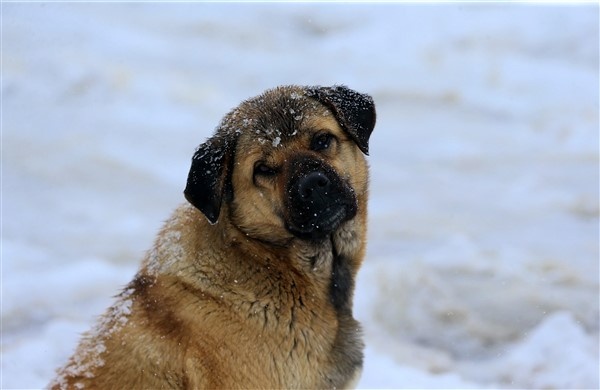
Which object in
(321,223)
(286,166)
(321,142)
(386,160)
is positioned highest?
(386,160)

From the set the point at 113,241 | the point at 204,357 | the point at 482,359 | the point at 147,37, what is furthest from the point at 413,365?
the point at 147,37

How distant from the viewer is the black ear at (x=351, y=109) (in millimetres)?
4023

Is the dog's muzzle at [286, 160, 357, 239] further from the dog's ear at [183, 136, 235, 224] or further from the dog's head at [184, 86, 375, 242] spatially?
the dog's ear at [183, 136, 235, 224]

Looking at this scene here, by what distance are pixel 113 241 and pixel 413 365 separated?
3.37 meters

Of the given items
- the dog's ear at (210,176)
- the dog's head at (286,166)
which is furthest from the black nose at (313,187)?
the dog's ear at (210,176)

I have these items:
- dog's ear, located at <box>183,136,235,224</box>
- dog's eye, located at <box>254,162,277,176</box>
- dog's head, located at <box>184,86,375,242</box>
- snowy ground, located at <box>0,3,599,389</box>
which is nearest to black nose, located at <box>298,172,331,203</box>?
dog's head, located at <box>184,86,375,242</box>

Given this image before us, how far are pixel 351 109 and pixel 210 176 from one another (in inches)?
33.1

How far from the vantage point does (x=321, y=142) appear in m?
3.99

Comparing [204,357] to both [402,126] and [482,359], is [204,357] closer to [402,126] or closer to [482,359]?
[482,359]

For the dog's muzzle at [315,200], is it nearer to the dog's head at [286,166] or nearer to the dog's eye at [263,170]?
the dog's head at [286,166]

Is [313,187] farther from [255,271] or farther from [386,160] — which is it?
[386,160]

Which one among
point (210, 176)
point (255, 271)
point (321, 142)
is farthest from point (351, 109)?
point (255, 271)

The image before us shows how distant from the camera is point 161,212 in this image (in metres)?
8.28

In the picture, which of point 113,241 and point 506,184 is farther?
point 506,184
